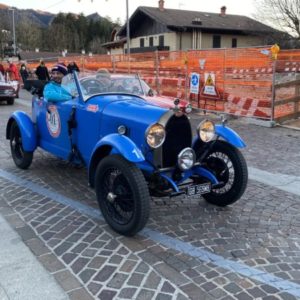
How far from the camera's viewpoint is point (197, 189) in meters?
4.50

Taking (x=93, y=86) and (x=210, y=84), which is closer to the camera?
(x=93, y=86)

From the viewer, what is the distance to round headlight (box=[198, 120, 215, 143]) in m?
4.70

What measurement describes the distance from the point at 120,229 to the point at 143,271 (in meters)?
0.75

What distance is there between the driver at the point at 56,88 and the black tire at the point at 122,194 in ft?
5.86

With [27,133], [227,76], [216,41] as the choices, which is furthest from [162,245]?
[216,41]

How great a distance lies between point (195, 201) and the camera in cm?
538

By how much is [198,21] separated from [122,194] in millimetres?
44817

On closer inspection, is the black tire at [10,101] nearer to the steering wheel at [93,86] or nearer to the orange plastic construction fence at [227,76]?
the orange plastic construction fence at [227,76]

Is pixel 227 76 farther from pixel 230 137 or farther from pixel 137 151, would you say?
pixel 137 151

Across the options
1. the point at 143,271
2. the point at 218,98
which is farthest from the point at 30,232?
the point at 218,98

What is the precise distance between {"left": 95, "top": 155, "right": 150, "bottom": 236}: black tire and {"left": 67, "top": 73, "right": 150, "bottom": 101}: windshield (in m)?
1.35

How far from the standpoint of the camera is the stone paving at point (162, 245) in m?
3.39

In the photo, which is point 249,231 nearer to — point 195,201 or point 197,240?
point 197,240

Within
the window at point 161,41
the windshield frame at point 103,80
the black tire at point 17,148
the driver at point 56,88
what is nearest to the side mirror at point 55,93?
the driver at point 56,88
